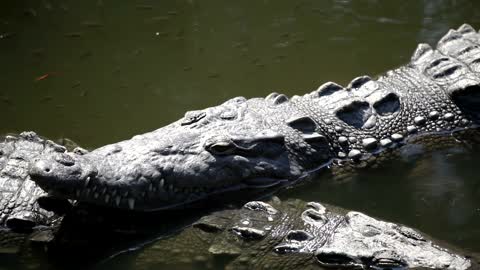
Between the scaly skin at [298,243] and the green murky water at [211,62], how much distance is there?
1.89 ft

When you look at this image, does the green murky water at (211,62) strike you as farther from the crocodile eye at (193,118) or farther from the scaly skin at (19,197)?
the scaly skin at (19,197)

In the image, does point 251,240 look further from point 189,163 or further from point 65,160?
point 65,160

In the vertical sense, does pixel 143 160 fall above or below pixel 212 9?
below

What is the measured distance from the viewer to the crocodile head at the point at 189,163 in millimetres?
4371

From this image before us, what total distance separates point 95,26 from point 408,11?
4.07 meters

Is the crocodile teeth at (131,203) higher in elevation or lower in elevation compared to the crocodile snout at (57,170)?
lower

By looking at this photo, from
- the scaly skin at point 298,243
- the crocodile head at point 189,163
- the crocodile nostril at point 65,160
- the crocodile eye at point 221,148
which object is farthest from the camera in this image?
the crocodile eye at point 221,148

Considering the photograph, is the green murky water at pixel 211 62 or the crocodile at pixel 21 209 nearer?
the crocodile at pixel 21 209

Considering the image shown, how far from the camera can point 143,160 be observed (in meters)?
4.63

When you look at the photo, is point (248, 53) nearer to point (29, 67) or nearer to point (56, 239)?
point (29, 67)

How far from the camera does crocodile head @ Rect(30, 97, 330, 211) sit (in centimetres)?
437

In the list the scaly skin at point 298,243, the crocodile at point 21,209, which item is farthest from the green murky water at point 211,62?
the crocodile at point 21,209

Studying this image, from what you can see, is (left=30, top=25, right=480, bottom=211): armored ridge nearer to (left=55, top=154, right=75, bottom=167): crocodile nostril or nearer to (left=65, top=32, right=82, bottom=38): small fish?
(left=55, top=154, right=75, bottom=167): crocodile nostril

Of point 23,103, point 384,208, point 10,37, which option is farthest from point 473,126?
point 10,37
